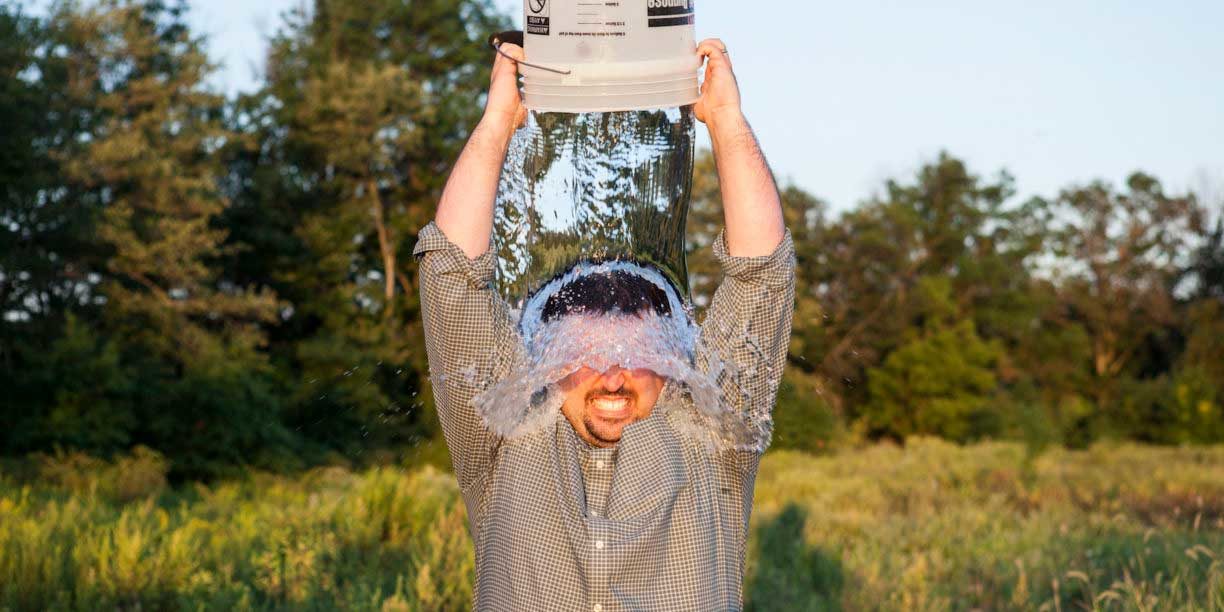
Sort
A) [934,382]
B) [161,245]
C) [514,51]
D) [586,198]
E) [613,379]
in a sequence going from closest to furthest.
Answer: [613,379] → [514,51] → [586,198] → [161,245] → [934,382]

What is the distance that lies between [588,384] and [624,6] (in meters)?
0.87

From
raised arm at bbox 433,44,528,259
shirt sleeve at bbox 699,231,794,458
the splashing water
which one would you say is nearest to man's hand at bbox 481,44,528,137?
raised arm at bbox 433,44,528,259

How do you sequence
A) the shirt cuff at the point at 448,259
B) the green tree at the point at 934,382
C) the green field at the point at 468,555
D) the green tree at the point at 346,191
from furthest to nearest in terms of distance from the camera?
the green tree at the point at 934,382 → the green tree at the point at 346,191 → the green field at the point at 468,555 → the shirt cuff at the point at 448,259

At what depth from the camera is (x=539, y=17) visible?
301 centimetres

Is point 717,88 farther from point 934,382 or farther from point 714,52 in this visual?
point 934,382

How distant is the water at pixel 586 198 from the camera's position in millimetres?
3328

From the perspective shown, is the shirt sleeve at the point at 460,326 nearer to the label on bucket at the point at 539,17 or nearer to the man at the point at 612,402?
the man at the point at 612,402

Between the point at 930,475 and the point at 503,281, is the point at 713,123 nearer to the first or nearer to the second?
the point at 503,281

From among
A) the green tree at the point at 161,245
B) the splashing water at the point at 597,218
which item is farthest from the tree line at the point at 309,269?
the splashing water at the point at 597,218

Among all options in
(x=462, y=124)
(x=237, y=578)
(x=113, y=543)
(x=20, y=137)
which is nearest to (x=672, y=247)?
(x=237, y=578)

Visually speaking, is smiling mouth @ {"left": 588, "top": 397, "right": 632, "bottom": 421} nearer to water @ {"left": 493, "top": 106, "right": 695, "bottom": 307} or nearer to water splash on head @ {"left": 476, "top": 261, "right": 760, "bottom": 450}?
water splash on head @ {"left": 476, "top": 261, "right": 760, "bottom": 450}

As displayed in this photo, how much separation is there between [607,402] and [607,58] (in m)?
0.79

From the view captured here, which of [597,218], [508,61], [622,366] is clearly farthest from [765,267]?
[508,61]

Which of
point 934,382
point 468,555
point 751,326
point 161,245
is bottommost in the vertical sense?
point 468,555
